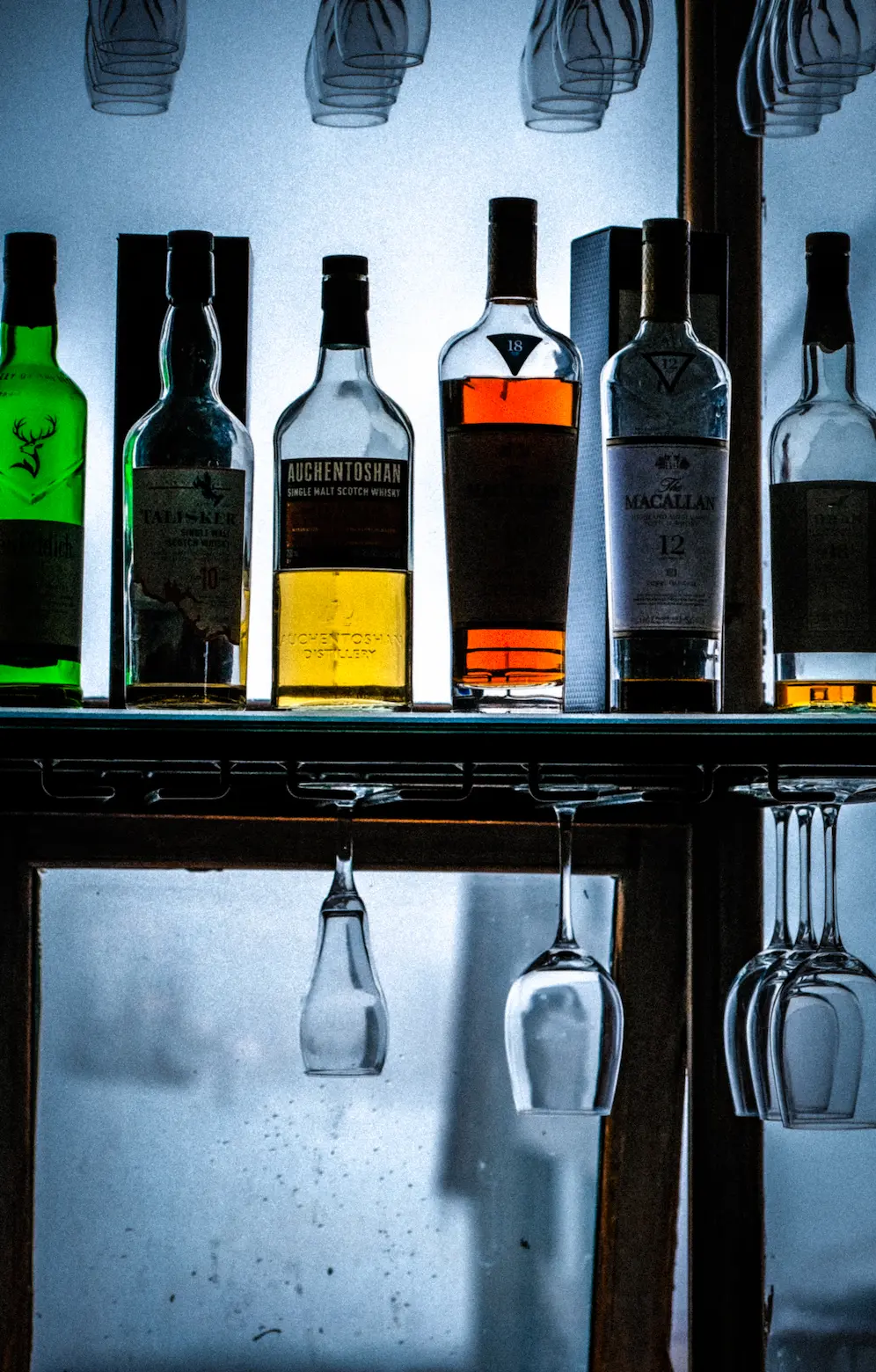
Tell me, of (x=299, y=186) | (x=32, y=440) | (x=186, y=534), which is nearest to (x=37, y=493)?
(x=32, y=440)

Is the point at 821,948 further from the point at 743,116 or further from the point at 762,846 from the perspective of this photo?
the point at 743,116

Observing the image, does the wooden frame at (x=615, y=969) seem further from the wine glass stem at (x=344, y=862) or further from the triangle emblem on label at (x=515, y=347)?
the triangle emblem on label at (x=515, y=347)

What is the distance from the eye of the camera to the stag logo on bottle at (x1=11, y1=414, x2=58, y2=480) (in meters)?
1.15

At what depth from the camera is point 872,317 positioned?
4.90ft

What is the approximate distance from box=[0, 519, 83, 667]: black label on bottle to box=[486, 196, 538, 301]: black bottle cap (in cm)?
36

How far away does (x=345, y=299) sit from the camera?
115 centimetres

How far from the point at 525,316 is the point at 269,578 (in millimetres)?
401

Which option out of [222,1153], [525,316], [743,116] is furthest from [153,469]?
[222,1153]

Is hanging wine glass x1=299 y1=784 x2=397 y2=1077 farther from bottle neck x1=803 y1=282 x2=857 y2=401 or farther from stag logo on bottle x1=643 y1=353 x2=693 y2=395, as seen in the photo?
bottle neck x1=803 y1=282 x2=857 y2=401

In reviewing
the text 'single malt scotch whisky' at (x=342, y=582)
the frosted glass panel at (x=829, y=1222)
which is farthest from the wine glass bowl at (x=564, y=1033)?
the frosted glass panel at (x=829, y=1222)

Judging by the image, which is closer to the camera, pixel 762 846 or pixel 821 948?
pixel 821 948

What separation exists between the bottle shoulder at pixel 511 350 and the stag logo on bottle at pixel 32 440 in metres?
0.29

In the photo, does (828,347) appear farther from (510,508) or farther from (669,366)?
(510,508)

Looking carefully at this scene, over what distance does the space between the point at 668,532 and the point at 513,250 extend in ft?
0.75
